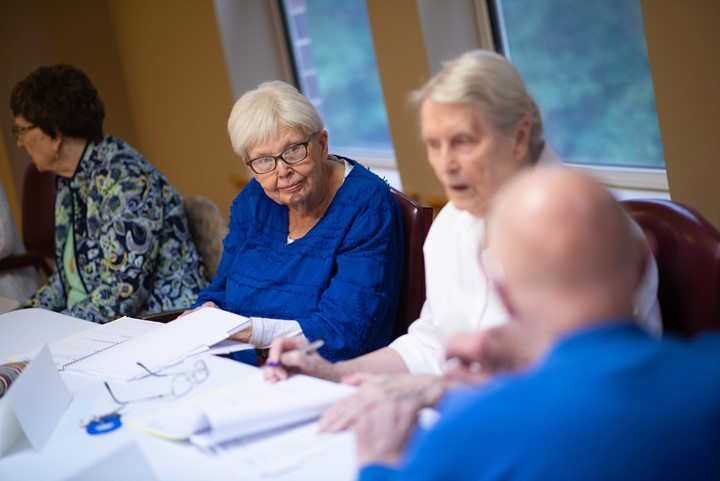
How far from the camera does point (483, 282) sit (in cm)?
189

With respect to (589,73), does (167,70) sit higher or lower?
higher

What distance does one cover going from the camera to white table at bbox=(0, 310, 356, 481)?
58.9 inches

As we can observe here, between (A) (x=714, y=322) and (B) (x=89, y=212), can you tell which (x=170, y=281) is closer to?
(B) (x=89, y=212)

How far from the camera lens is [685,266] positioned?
5.75 ft

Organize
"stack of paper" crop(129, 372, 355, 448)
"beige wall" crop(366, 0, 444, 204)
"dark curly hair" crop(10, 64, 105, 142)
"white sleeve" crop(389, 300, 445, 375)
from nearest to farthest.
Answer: "stack of paper" crop(129, 372, 355, 448)
"white sleeve" crop(389, 300, 445, 375)
"dark curly hair" crop(10, 64, 105, 142)
"beige wall" crop(366, 0, 444, 204)

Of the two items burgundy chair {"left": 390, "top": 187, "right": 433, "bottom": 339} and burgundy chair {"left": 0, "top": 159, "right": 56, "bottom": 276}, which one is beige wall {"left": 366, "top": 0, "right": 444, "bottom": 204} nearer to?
burgundy chair {"left": 390, "top": 187, "right": 433, "bottom": 339}

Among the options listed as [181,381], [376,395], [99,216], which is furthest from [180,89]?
[376,395]

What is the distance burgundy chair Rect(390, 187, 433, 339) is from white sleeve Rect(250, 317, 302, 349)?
1.05ft

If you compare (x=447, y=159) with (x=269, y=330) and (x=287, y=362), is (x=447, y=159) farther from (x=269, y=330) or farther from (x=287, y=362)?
(x=269, y=330)

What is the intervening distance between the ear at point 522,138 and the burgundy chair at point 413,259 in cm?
72

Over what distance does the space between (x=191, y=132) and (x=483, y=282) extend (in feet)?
15.1

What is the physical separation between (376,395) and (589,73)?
2646 mm

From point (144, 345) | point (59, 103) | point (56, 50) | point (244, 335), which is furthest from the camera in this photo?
point (56, 50)

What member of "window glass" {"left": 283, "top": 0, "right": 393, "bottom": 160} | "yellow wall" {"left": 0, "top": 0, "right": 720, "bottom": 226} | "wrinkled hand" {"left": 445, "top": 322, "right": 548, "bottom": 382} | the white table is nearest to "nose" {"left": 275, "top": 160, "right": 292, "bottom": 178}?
the white table
